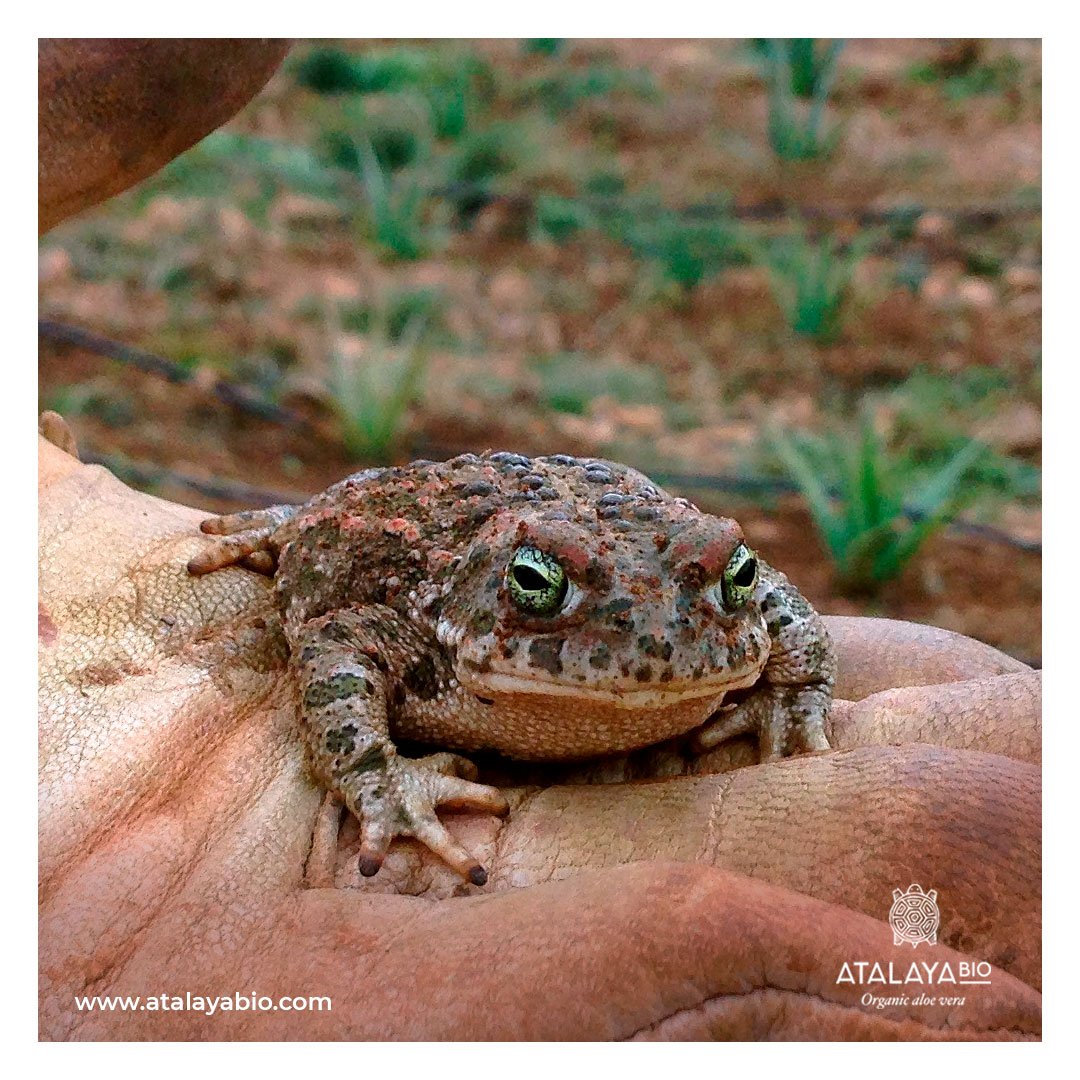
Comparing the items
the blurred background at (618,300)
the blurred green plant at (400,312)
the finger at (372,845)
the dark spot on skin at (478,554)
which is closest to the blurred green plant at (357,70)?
the blurred background at (618,300)

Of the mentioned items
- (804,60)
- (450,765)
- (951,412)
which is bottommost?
(450,765)

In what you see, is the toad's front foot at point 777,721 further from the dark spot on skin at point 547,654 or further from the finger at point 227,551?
the finger at point 227,551

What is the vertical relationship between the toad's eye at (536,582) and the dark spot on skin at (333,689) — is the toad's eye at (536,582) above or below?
above

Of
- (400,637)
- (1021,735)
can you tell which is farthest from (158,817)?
(1021,735)

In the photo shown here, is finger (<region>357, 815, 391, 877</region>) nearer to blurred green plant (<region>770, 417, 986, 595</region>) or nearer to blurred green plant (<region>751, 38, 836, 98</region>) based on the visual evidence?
blurred green plant (<region>751, 38, 836, 98</region>)

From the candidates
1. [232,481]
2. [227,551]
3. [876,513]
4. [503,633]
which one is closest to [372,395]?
[232,481]

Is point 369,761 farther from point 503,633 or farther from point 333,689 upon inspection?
point 503,633

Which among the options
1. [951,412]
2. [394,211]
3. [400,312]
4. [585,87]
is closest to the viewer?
[585,87]
